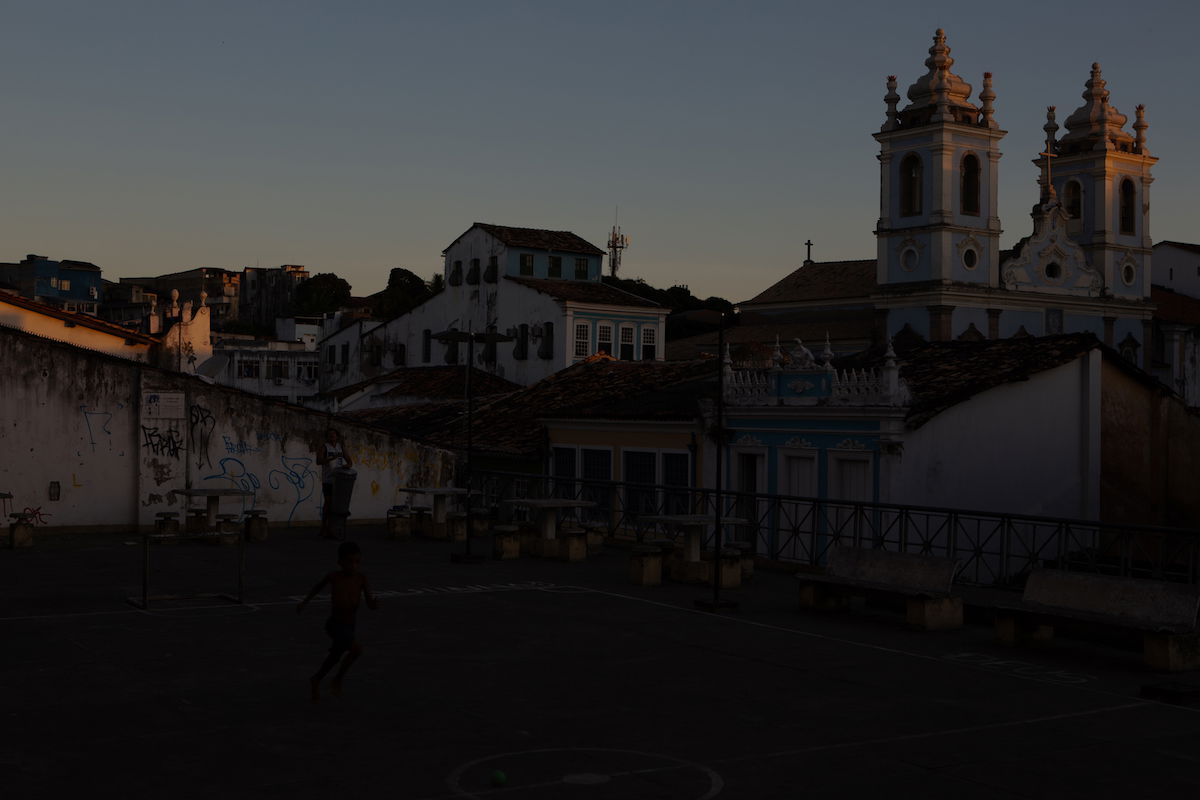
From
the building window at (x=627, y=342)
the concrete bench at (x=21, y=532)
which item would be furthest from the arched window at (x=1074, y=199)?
the concrete bench at (x=21, y=532)

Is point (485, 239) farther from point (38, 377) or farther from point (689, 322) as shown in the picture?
point (689, 322)

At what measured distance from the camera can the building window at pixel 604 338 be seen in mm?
61594

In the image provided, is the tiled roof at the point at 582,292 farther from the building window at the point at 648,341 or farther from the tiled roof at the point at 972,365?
the tiled roof at the point at 972,365

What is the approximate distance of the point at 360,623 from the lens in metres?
15.2

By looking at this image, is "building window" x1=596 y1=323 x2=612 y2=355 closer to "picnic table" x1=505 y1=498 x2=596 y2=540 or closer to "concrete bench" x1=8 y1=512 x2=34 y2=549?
"picnic table" x1=505 y1=498 x2=596 y2=540

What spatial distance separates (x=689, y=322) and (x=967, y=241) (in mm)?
52091

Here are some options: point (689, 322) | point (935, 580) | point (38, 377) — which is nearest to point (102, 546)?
point (38, 377)

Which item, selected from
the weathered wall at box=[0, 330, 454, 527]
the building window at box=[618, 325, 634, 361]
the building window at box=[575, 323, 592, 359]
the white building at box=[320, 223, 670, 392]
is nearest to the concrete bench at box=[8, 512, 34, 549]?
the weathered wall at box=[0, 330, 454, 527]

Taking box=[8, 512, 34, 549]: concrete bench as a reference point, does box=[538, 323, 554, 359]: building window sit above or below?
above

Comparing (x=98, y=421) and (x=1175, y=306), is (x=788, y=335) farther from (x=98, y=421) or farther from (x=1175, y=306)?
(x=98, y=421)

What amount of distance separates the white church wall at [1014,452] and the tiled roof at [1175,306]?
5786 centimetres

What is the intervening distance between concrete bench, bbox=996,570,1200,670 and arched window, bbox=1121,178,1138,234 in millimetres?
66025

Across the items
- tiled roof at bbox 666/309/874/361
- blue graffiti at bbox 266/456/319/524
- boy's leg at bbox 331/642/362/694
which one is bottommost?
boy's leg at bbox 331/642/362/694

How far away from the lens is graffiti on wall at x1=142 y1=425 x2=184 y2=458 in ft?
86.1
